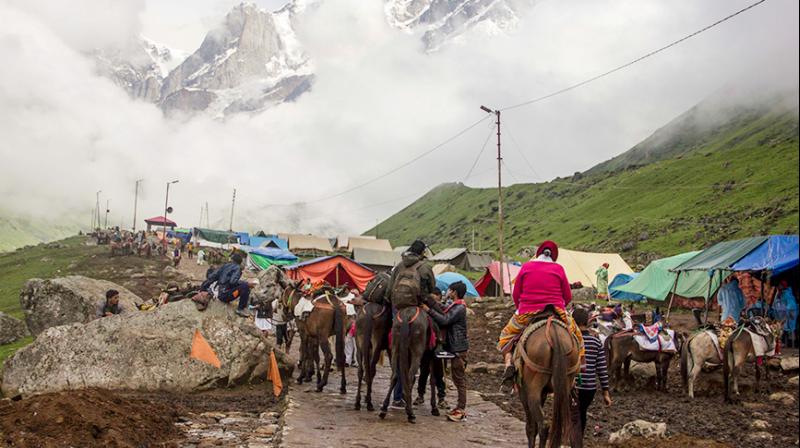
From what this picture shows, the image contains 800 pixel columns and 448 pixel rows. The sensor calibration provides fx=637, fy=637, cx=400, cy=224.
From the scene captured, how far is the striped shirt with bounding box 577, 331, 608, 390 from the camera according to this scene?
878cm

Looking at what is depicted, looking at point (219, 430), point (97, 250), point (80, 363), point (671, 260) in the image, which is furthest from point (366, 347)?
point (97, 250)

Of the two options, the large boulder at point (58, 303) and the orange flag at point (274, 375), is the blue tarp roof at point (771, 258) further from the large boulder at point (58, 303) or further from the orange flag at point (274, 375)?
the large boulder at point (58, 303)

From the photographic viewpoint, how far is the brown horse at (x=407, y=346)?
36.4 feet

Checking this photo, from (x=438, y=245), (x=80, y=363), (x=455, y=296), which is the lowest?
(x=80, y=363)

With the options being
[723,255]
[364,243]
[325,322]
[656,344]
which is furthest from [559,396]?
[364,243]

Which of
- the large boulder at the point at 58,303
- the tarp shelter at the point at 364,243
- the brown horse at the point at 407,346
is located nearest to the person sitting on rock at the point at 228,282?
the brown horse at the point at 407,346

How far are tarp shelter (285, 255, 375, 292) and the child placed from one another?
2582 cm

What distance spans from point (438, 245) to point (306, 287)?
133688mm

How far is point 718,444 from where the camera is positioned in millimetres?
9094

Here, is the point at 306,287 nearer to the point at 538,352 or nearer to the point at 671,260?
the point at 538,352

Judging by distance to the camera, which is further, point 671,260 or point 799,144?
point 671,260

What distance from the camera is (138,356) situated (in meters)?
13.4

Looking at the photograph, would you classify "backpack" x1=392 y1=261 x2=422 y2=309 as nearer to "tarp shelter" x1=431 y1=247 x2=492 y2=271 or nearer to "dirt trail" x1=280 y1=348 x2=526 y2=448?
"dirt trail" x1=280 y1=348 x2=526 y2=448

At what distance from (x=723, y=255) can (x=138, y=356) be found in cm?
1826
